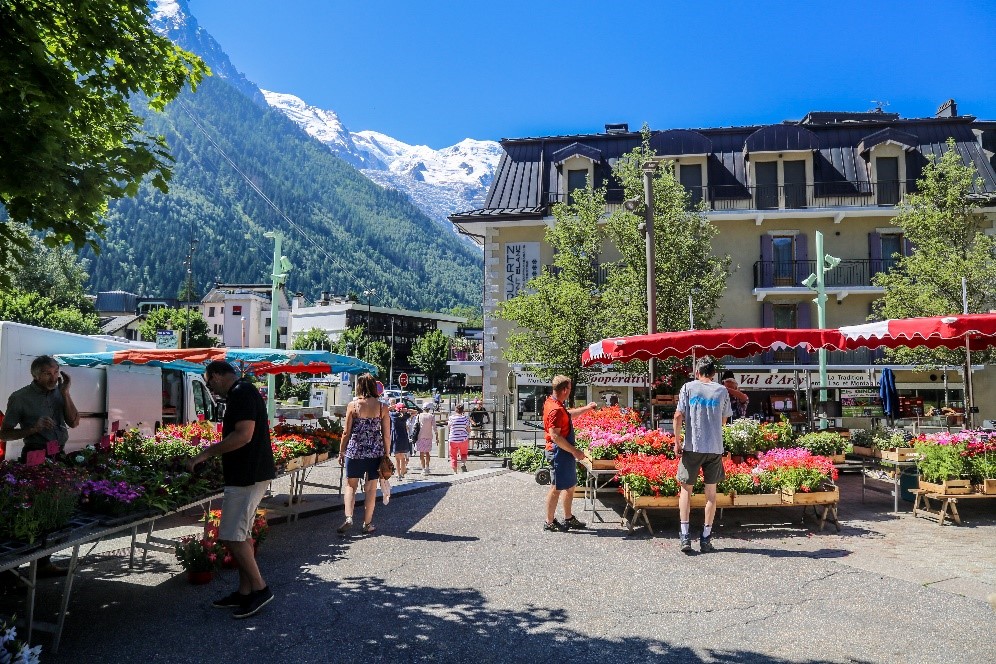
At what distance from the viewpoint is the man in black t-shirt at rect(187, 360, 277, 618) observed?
17.0ft

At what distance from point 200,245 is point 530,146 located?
17908 centimetres

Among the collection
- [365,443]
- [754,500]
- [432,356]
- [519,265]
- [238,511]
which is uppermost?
[519,265]

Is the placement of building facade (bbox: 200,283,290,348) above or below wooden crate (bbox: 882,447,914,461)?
above

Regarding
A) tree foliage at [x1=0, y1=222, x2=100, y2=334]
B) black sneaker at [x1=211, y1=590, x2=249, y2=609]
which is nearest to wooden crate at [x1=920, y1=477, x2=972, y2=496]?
black sneaker at [x1=211, y1=590, x2=249, y2=609]

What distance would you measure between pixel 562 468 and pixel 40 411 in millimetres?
5589

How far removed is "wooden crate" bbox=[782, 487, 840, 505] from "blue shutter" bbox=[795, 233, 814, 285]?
21844 mm

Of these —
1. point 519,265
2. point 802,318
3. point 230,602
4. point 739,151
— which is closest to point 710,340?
point 230,602

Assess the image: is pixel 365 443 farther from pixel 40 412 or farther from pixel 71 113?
pixel 71 113

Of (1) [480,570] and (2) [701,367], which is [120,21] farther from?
(2) [701,367]

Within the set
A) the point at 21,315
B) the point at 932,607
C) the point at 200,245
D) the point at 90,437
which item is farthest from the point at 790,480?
the point at 200,245

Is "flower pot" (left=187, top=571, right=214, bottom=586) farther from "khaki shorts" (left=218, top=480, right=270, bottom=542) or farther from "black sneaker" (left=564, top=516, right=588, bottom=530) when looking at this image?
"black sneaker" (left=564, top=516, right=588, bottom=530)

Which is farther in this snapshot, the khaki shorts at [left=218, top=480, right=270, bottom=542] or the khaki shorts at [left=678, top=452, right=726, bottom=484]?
the khaki shorts at [left=678, top=452, right=726, bottom=484]

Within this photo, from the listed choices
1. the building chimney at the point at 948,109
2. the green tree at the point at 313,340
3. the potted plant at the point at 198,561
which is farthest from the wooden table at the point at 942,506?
the green tree at the point at 313,340

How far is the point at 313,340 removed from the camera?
85.7 meters
